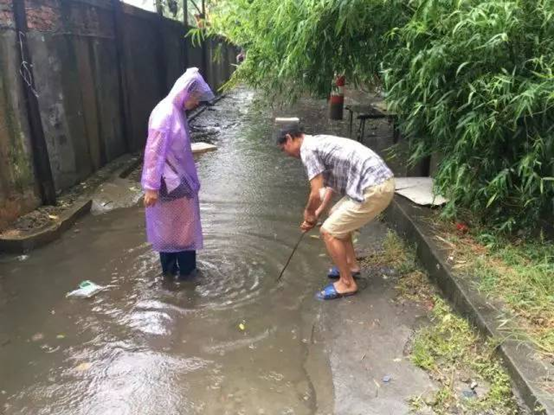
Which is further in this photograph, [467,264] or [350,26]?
[350,26]

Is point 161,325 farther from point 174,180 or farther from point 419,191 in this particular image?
point 419,191

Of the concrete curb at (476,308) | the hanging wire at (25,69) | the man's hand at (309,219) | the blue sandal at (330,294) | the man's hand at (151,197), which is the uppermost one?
the hanging wire at (25,69)

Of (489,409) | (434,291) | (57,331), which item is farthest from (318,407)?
(57,331)

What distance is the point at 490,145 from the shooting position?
167 inches

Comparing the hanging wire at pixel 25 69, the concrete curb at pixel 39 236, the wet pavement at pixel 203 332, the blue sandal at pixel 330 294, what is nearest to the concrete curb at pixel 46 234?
the concrete curb at pixel 39 236

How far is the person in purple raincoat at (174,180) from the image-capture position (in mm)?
4016

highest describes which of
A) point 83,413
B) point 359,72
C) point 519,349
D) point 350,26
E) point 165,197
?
point 350,26

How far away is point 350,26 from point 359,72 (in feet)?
4.84

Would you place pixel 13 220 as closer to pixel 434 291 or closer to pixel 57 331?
pixel 57 331

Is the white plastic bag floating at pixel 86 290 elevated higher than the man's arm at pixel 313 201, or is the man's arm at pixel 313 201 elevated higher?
the man's arm at pixel 313 201

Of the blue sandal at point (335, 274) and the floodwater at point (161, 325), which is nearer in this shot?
the floodwater at point (161, 325)

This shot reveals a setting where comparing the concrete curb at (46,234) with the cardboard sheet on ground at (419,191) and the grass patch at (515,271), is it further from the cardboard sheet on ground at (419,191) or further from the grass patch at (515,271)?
the grass patch at (515,271)

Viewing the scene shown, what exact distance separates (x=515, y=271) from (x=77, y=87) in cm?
583

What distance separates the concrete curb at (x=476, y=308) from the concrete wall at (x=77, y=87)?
162 inches
